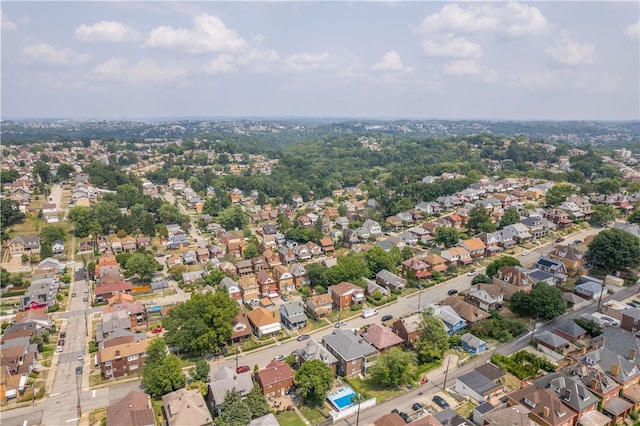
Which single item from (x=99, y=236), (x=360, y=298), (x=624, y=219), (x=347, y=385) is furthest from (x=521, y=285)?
(x=99, y=236)

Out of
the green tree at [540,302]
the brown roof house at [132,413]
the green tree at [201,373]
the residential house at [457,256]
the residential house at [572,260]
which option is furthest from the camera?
the residential house at [457,256]

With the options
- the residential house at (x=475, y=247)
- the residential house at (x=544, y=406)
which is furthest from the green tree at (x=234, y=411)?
the residential house at (x=475, y=247)

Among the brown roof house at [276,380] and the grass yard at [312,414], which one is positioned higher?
the brown roof house at [276,380]

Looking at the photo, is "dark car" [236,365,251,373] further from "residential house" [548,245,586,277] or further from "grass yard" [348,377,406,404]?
"residential house" [548,245,586,277]

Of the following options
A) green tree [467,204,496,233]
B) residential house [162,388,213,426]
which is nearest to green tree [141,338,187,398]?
residential house [162,388,213,426]

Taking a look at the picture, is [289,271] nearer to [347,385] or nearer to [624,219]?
[347,385]

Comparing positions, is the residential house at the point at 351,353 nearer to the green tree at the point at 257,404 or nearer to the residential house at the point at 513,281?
the green tree at the point at 257,404
